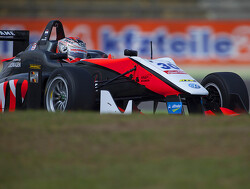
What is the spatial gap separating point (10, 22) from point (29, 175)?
15.5 metres

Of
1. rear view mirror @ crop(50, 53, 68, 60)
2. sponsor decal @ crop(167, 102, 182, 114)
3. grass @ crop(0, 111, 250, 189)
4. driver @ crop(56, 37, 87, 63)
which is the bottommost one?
grass @ crop(0, 111, 250, 189)

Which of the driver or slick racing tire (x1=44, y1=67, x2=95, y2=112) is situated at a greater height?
the driver

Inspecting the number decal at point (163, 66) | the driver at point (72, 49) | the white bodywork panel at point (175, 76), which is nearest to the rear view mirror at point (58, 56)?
the driver at point (72, 49)

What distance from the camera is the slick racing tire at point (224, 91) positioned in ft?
27.3

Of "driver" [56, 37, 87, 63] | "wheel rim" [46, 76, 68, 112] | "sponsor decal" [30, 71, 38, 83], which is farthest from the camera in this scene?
"driver" [56, 37, 87, 63]

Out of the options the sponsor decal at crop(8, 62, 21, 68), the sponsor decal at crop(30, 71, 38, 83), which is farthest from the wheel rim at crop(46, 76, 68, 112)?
the sponsor decal at crop(8, 62, 21, 68)

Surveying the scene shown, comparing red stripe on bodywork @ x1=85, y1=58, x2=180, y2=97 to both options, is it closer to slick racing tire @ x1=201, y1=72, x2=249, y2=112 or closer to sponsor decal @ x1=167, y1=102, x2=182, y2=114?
sponsor decal @ x1=167, y1=102, x2=182, y2=114

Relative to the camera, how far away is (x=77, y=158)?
4676 mm

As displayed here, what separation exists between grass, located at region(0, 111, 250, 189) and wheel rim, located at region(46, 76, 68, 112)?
6.36 ft

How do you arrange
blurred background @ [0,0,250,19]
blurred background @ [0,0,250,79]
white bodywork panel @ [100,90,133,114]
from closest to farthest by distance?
white bodywork panel @ [100,90,133,114] < blurred background @ [0,0,250,79] < blurred background @ [0,0,250,19]

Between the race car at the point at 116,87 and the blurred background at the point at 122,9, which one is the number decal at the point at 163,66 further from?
the blurred background at the point at 122,9

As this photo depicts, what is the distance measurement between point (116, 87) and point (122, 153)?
3.55 metres

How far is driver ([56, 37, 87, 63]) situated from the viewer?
947cm

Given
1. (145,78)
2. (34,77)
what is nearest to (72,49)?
(34,77)
